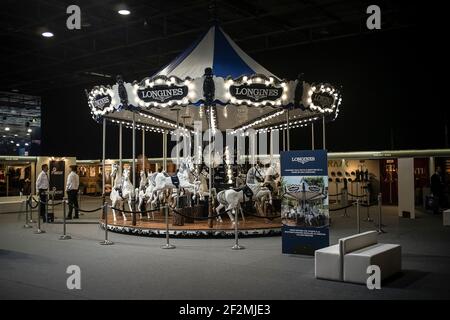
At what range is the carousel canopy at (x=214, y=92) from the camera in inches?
390

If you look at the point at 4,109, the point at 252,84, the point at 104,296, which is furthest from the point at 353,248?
the point at 4,109

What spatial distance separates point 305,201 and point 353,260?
1725 mm

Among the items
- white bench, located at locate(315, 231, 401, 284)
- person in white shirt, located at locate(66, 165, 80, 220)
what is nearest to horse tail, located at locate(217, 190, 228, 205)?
white bench, located at locate(315, 231, 401, 284)

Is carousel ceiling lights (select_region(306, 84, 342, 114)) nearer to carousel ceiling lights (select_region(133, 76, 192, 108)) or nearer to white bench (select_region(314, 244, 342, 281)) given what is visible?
carousel ceiling lights (select_region(133, 76, 192, 108))

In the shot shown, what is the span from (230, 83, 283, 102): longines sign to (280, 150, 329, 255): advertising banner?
9.32 ft

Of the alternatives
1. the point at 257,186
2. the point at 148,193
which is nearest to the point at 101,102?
the point at 148,193

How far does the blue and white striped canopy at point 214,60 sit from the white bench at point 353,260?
230 inches

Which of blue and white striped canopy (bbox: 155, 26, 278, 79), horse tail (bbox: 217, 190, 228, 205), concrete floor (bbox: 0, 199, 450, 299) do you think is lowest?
concrete floor (bbox: 0, 199, 450, 299)

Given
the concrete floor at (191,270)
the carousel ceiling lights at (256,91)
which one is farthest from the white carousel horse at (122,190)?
the carousel ceiling lights at (256,91)

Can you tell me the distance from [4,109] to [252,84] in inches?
956

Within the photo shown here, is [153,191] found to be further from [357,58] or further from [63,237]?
[357,58]

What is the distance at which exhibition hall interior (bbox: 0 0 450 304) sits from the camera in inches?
238

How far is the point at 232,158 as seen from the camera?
1491 centimetres

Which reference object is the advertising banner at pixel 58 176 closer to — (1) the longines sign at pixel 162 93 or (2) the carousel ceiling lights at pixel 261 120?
(2) the carousel ceiling lights at pixel 261 120
